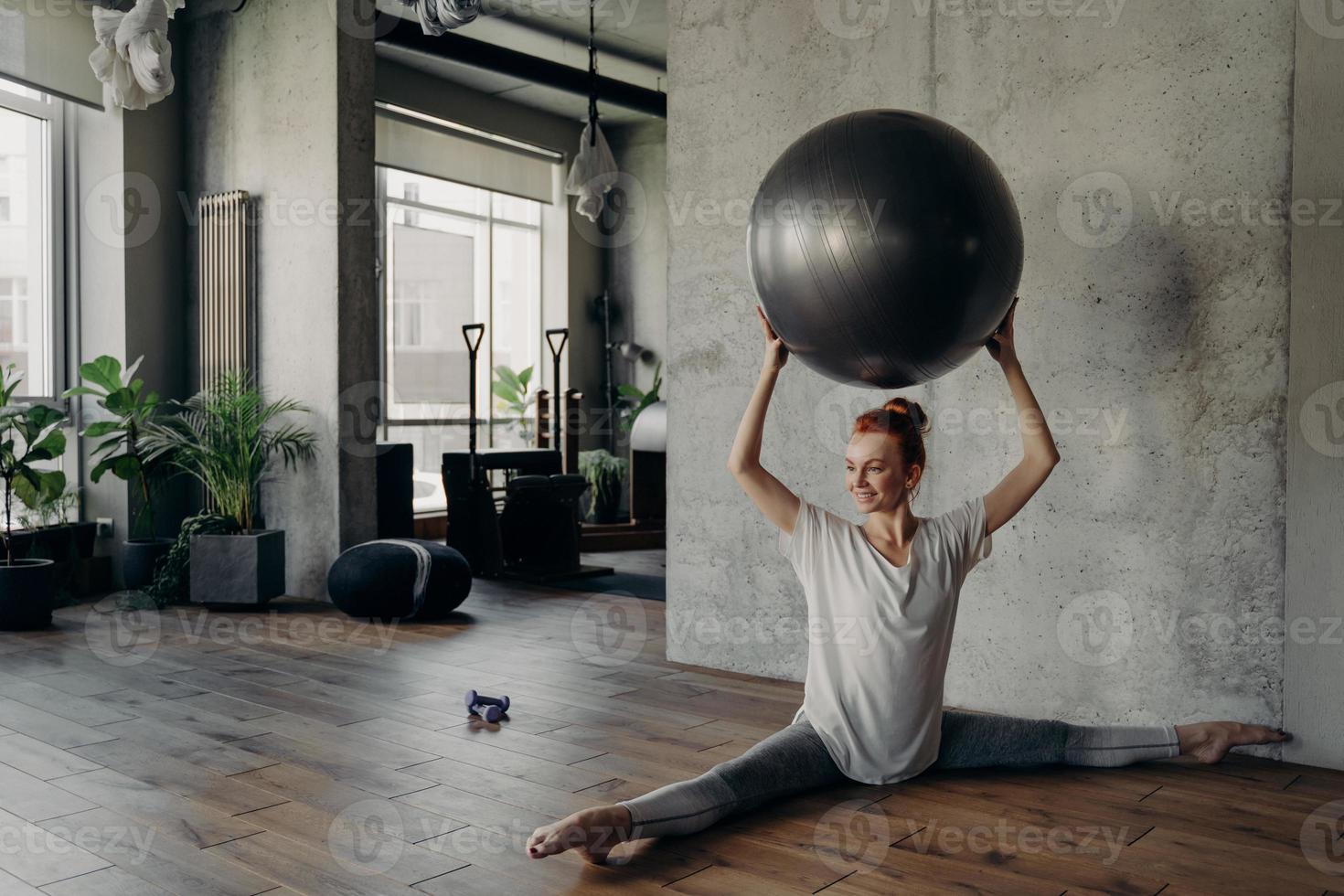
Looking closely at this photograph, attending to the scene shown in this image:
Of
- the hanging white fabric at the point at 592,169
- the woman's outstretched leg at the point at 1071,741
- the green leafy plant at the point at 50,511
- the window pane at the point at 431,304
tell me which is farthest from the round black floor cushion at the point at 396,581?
the window pane at the point at 431,304

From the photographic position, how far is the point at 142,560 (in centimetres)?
536

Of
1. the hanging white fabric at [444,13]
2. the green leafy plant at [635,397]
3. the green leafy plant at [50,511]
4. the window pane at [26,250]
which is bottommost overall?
the green leafy plant at [50,511]

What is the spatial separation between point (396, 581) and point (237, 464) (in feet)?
3.59

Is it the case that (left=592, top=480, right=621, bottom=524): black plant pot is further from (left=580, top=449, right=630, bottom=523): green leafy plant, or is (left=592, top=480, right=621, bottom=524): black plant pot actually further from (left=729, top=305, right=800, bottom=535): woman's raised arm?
(left=729, top=305, right=800, bottom=535): woman's raised arm

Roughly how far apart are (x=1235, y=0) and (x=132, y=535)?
17.6ft

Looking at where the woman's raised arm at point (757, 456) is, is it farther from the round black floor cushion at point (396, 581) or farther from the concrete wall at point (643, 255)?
the concrete wall at point (643, 255)

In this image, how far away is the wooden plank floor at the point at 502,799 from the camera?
6.98 feet

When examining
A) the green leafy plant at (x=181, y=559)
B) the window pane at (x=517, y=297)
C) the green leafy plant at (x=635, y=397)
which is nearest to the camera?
the green leafy plant at (x=181, y=559)

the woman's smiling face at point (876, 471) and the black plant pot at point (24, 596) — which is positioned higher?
the woman's smiling face at point (876, 471)

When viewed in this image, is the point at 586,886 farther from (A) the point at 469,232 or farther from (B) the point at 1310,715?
(A) the point at 469,232

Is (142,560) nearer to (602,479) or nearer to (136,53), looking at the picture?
(136,53)

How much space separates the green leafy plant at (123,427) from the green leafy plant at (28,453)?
0.20 metres

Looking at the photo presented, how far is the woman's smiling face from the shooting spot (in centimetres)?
248

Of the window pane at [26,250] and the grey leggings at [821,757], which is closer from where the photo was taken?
the grey leggings at [821,757]
